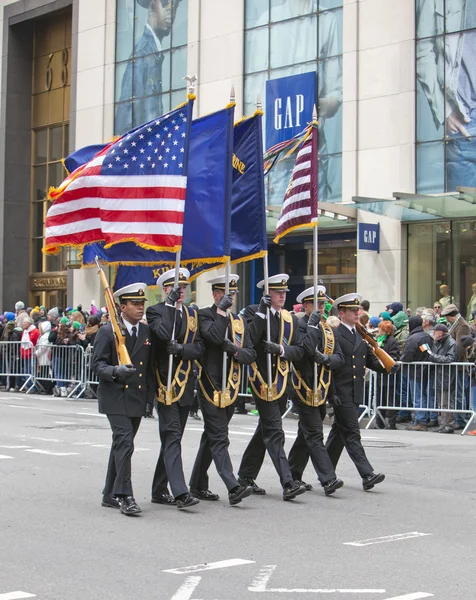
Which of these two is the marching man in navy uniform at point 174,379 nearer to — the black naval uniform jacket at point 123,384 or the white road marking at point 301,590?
the black naval uniform jacket at point 123,384

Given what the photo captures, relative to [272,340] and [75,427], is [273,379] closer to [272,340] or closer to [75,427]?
[272,340]

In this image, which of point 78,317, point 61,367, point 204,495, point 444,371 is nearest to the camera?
point 204,495

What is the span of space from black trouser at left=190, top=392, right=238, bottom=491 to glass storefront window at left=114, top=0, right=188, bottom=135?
22.2m

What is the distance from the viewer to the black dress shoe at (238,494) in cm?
893

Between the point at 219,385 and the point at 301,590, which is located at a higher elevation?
the point at 219,385

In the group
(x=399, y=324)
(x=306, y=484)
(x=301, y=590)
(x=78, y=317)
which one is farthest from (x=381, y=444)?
(x=78, y=317)

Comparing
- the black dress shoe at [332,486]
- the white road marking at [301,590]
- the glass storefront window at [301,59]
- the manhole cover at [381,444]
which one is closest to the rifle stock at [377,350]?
the black dress shoe at [332,486]

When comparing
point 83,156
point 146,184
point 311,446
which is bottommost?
point 311,446

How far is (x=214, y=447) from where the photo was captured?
29.8 feet

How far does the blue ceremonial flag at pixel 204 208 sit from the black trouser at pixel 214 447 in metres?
1.62

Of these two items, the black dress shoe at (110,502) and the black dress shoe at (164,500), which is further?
the black dress shoe at (164,500)

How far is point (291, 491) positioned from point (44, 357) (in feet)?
49.5

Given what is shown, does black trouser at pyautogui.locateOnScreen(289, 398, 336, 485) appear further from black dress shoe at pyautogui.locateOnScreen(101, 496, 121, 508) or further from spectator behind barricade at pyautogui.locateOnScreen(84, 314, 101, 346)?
spectator behind barricade at pyautogui.locateOnScreen(84, 314, 101, 346)

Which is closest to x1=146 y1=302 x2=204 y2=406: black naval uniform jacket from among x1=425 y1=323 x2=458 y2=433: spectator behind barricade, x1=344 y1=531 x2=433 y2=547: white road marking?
x1=344 y1=531 x2=433 y2=547: white road marking
